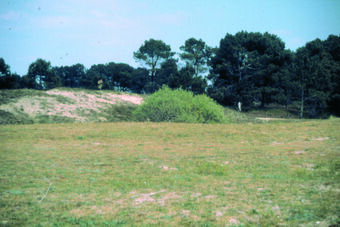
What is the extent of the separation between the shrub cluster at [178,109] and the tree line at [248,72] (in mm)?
17926

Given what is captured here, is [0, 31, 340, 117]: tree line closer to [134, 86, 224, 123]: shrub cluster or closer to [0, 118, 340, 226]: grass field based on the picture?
[134, 86, 224, 123]: shrub cluster

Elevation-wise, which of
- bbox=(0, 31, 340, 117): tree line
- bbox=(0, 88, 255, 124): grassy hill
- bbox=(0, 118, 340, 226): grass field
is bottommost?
bbox=(0, 118, 340, 226): grass field

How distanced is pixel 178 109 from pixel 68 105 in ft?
36.1

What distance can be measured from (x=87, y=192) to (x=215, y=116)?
2418 cm

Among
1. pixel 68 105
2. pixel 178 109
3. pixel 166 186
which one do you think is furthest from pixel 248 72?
pixel 166 186

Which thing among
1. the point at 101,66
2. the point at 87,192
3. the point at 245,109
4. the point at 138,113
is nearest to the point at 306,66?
the point at 245,109

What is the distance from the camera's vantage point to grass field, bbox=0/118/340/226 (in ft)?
17.9

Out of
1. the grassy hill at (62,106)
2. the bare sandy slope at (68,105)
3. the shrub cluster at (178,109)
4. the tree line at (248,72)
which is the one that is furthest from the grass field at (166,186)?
the tree line at (248,72)

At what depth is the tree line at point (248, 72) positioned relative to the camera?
49.7 m

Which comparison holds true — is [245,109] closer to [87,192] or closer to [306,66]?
[306,66]

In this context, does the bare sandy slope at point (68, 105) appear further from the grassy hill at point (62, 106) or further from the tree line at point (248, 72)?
the tree line at point (248, 72)

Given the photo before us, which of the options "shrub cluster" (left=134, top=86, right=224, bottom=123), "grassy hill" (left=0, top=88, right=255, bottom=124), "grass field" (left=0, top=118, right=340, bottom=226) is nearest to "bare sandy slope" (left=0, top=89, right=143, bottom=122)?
"grassy hill" (left=0, top=88, right=255, bottom=124)

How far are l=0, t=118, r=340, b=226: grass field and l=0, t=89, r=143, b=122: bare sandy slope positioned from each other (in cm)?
1250

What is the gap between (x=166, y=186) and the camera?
7.60 m
